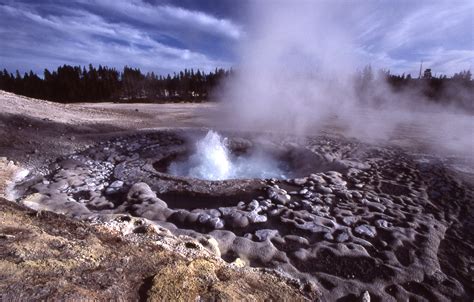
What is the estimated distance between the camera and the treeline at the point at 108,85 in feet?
105

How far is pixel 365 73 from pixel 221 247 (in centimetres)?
2629

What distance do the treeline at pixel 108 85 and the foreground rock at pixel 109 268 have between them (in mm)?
29106

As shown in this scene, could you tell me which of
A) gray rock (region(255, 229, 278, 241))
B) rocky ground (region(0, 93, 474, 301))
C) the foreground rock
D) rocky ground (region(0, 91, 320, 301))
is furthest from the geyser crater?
the foreground rock

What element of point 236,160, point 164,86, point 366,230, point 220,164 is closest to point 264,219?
point 366,230

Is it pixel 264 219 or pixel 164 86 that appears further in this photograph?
pixel 164 86

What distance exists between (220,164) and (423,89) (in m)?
29.7

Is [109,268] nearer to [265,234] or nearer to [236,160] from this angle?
[265,234]

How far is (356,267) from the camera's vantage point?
3.44m

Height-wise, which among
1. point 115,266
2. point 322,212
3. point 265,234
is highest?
point 115,266

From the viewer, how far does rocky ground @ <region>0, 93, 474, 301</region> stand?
2756 millimetres

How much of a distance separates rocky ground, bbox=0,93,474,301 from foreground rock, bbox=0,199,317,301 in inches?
0.7

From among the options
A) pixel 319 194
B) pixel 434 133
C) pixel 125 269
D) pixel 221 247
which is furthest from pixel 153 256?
pixel 434 133

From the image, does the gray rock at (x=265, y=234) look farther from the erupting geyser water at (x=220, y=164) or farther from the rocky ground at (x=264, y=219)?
the erupting geyser water at (x=220, y=164)

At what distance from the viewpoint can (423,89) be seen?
93.3 ft
